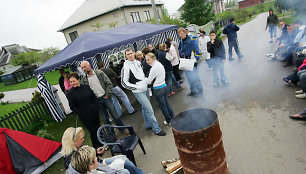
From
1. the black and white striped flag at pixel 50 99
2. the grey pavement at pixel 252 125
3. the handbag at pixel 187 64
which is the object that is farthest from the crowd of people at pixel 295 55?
the black and white striped flag at pixel 50 99

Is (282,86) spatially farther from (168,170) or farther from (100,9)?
(100,9)

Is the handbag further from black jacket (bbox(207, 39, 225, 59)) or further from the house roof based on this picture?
the house roof

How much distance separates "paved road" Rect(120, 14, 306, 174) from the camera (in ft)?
9.55

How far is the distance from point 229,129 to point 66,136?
3.25 m

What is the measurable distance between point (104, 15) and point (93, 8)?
11.7 feet

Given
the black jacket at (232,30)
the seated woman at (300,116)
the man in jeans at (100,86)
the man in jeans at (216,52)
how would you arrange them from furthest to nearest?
the black jacket at (232,30)
the man in jeans at (216,52)
the man in jeans at (100,86)
the seated woman at (300,116)

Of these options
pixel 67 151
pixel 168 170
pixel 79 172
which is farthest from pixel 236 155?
pixel 67 151

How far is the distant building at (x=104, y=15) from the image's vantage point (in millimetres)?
21627

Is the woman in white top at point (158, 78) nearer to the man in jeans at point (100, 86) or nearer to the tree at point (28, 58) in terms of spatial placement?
the man in jeans at point (100, 86)

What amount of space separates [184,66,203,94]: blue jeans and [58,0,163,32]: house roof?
18088 millimetres

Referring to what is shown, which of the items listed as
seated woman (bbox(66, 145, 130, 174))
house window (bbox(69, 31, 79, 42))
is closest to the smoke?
seated woman (bbox(66, 145, 130, 174))

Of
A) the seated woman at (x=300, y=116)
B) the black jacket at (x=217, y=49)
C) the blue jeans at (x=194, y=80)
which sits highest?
the black jacket at (x=217, y=49)

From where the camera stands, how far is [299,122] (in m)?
3.57

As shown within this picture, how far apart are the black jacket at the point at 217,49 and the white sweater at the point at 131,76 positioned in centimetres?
286
